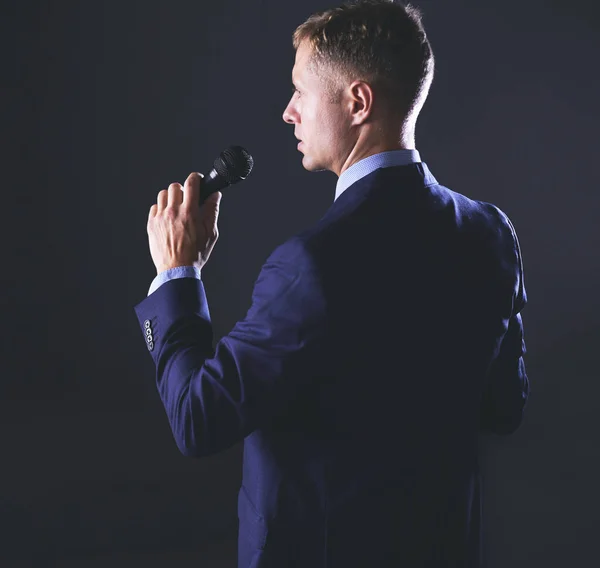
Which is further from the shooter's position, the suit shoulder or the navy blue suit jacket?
the suit shoulder

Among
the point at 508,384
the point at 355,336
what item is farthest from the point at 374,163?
the point at 508,384

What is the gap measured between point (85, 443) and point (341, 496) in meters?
1.58

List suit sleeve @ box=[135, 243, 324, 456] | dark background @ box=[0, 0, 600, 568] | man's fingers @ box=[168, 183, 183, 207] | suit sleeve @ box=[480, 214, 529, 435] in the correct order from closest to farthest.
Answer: suit sleeve @ box=[135, 243, 324, 456] < man's fingers @ box=[168, 183, 183, 207] < suit sleeve @ box=[480, 214, 529, 435] < dark background @ box=[0, 0, 600, 568]

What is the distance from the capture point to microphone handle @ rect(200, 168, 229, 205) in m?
1.07

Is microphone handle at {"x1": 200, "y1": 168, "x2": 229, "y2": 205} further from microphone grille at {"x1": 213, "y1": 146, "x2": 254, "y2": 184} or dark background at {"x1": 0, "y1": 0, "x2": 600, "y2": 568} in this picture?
dark background at {"x1": 0, "y1": 0, "x2": 600, "y2": 568}

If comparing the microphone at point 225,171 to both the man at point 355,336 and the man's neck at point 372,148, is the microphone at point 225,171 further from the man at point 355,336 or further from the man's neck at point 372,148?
the man's neck at point 372,148

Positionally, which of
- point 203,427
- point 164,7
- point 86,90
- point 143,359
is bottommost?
point 143,359

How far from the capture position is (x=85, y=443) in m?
2.24

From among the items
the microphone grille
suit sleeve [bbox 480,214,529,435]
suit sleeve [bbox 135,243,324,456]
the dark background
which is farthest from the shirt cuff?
the dark background

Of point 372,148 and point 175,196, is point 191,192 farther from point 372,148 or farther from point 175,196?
point 372,148

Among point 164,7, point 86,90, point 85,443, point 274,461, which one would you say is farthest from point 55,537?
point 164,7

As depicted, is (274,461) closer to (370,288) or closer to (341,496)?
(341,496)

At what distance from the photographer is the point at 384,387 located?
33.8 inches

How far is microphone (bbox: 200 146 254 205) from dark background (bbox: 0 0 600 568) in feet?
3.62
